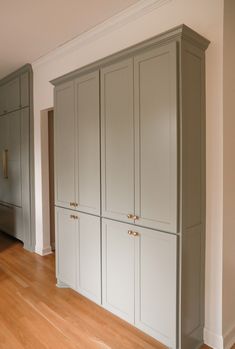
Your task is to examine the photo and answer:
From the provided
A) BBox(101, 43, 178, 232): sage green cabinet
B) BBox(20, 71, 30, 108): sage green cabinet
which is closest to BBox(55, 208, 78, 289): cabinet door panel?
BBox(101, 43, 178, 232): sage green cabinet

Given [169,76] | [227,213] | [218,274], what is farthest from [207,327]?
[169,76]

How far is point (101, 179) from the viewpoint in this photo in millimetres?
2428

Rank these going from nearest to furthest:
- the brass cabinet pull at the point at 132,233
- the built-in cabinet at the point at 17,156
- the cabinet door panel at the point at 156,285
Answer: the cabinet door panel at the point at 156,285 < the brass cabinet pull at the point at 132,233 < the built-in cabinet at the point at 17,156

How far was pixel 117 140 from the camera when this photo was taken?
2.28 m

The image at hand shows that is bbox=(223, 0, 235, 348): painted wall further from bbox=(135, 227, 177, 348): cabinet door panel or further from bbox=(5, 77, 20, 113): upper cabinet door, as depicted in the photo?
bbox=(5, 77, 20, 113): upper cabinet door

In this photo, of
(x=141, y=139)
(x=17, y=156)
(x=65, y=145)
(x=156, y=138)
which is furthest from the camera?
(x=17, y=156)

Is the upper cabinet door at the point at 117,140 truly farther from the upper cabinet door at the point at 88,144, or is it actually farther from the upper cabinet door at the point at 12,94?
the upper cabinet door at the point at 12,94

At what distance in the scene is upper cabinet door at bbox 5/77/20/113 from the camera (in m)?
4.34

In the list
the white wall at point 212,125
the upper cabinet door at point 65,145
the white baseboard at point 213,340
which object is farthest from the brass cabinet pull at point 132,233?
the white baseboard at point 213,340

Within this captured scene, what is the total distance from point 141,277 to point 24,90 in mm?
3317

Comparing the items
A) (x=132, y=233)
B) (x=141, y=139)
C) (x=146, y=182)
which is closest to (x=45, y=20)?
(x=141, y=139)

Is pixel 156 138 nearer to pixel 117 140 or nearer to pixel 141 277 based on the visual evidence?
pixel 117 140

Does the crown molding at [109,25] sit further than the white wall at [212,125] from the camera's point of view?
Yes

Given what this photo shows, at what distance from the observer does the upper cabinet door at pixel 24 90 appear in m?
4.10
